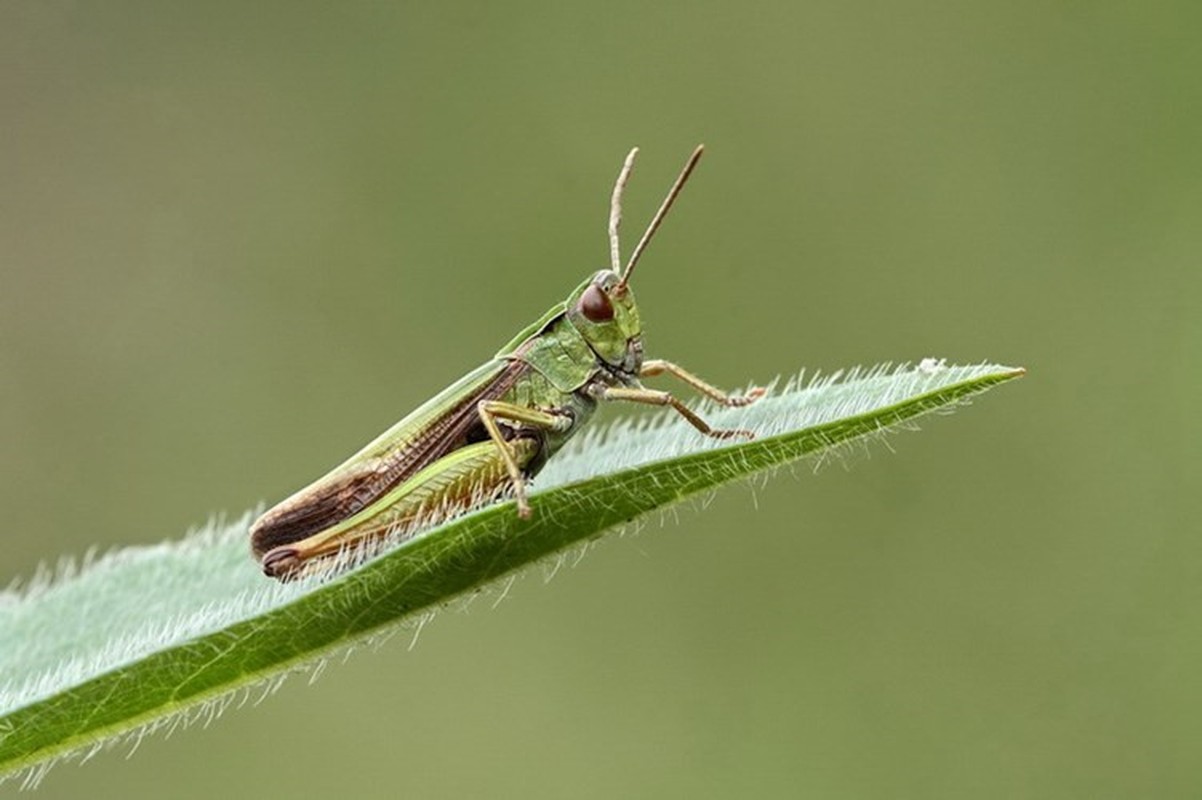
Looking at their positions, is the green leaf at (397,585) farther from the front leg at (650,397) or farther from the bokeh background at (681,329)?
the bokeh background at (681,329)

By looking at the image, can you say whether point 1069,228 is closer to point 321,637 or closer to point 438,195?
point 438,195

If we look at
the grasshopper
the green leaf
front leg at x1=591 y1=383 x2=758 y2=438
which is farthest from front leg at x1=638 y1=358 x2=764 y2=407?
the green leaf

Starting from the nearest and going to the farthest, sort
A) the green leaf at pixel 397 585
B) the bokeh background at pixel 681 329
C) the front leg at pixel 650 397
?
1. the green leaf at pixel 397 585
2. the front leg at pixel 650 397
3. the bokeh background at pixel 681 329

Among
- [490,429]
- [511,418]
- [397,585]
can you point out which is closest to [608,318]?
[511,418]

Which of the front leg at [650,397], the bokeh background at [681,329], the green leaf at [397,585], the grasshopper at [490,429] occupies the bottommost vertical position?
the bokeh background at [681,329]

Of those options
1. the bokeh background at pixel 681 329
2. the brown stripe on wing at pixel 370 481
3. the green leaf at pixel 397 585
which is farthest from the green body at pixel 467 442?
the bokeh background at pixel 681 329

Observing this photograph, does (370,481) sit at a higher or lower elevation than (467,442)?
higher

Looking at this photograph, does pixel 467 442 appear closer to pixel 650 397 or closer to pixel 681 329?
pixel 650 397

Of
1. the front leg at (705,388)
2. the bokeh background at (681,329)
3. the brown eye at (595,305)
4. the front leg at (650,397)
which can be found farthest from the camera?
the bokeh background at (681,329)
